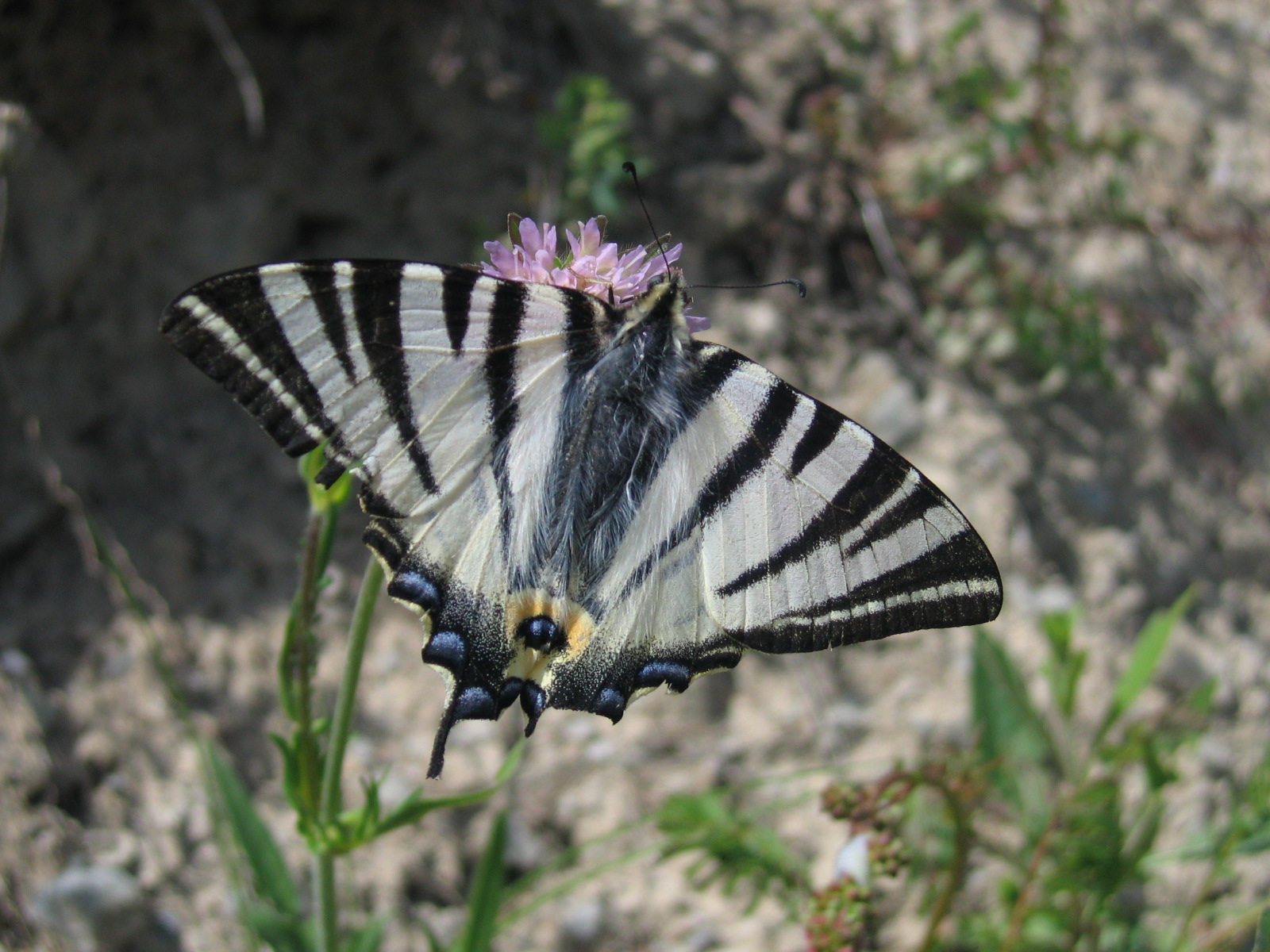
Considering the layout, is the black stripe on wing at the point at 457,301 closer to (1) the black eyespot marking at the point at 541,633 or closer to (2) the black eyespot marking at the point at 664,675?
(1) the black eyespot marking at the point at 541,633

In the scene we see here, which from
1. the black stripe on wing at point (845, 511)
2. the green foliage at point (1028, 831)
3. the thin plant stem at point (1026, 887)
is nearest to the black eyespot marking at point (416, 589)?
the black stripe on wing at point (845, 511)

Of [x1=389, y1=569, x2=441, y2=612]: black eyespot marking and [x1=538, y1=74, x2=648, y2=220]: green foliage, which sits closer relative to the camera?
[x1=389, y1=569, x2=441, y2=612]: black eyespot marking

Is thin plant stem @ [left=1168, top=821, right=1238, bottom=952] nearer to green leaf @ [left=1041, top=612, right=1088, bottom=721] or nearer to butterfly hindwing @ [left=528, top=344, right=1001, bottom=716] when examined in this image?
green leaf @ [left=1041, top=612, right=1088, bottom=721]

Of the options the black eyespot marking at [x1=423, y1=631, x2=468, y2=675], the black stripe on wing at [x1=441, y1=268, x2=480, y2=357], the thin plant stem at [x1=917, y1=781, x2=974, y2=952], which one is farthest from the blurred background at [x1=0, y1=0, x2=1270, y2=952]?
the black stripe on wing at [x1=441, y1=268, x2=480, y2=357]

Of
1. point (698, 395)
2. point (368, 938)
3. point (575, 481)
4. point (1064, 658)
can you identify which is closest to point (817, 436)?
point (698, 395)

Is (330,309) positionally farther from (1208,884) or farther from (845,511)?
(1208,884)

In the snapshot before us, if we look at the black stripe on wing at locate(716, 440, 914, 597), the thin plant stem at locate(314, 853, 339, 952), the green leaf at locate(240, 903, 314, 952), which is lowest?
the green leaf at locate(240, 903, 314, 952)

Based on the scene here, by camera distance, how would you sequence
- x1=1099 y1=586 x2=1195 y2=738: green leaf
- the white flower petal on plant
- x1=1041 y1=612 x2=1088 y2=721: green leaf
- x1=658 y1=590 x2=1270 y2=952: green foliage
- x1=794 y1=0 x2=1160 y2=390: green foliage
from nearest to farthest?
1. the white flower petal on plant
2. x1=658 y1=590 x2=1270 y2=952: green foliage
3. x1=1041 y1=612 x2=1088 y2=721: green leaf
4. x1=1099 y1=586 x2=1195 y2=738: green leaf
5. x1=794 y1=0 x2=1160 y2=390: green foliage
